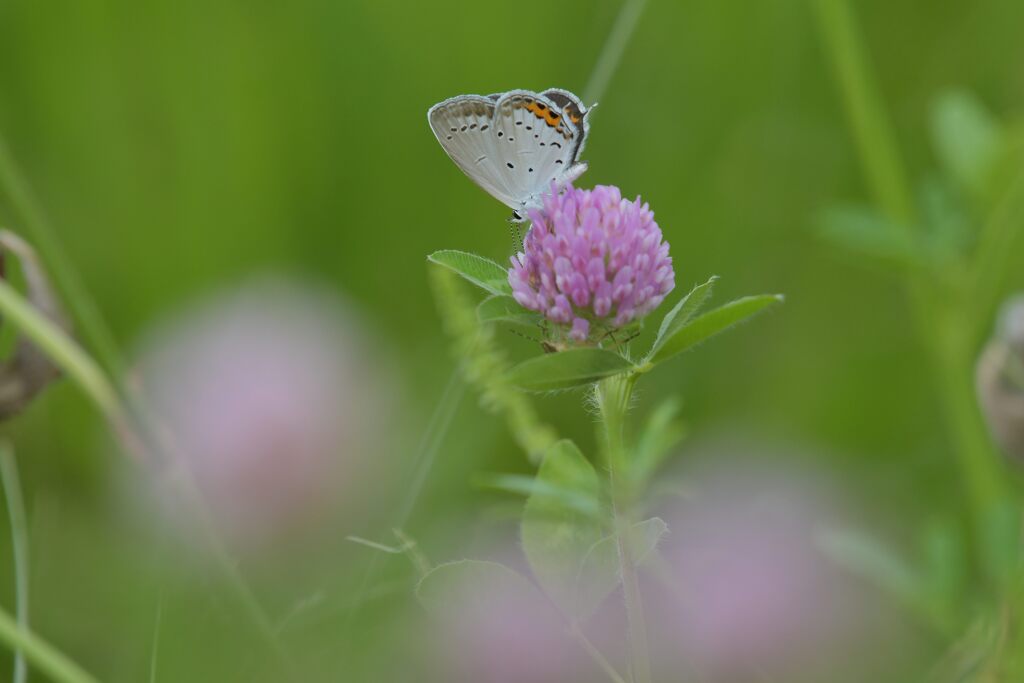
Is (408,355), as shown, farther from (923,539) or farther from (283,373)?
(923,539)

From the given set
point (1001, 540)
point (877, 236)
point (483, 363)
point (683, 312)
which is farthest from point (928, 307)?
point (683, 312)

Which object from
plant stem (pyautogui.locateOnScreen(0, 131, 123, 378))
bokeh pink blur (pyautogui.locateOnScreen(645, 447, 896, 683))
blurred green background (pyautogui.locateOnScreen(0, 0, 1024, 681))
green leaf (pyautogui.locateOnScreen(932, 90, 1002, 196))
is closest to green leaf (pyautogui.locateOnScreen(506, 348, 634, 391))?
bokeh pink blur (pyautogui.locateOnScreen(645, 447, 896, 683))

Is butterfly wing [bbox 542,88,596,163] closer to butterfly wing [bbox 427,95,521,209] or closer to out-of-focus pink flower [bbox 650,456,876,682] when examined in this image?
butterfly wing [bbox 427,95,521,209]

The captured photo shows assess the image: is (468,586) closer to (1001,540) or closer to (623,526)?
(623,526)

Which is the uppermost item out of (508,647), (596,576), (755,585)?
(596,576)

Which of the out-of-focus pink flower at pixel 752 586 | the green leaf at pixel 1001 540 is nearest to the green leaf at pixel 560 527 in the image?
the out-of-focus pink flower at pixel 752 586

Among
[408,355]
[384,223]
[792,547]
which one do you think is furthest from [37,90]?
[792,547]
